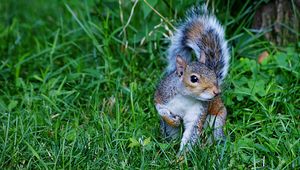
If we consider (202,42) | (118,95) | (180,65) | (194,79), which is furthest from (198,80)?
(118,95)

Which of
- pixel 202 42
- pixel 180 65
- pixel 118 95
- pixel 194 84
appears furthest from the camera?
pixel 118 95

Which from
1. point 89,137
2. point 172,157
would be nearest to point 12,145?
point 89,137

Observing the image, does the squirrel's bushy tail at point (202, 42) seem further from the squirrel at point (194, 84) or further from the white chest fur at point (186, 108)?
the white chest fur at point (186, 108)

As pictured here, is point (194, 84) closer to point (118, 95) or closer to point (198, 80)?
point (198, 80)

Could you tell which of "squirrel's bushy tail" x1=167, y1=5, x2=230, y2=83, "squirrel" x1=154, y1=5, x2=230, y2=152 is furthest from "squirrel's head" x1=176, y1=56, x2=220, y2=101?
"squirrel's bushy tail" x1=167, y1=5, x2=230, y2=83

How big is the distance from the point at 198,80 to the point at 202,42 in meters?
0.40

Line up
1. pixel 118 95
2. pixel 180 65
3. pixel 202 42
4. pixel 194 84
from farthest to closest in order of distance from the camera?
pixel 118 95 < pixel 202 42 < pixel 180 65 < pixel 194 84

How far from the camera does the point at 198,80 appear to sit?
367 cm

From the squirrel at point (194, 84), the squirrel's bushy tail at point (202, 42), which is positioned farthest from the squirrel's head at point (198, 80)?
the squirrel's bushy tail at point (202, 42)

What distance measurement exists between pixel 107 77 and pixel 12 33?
119 centimetres

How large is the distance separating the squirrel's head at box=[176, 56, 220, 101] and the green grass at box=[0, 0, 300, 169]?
0.89ft

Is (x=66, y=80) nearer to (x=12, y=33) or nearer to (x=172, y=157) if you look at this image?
(x=12, y=33)

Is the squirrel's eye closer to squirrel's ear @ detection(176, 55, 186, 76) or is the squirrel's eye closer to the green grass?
squirrel's ear @ detection(176, 55, 186, 76)

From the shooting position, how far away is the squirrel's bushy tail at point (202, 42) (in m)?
3.97
